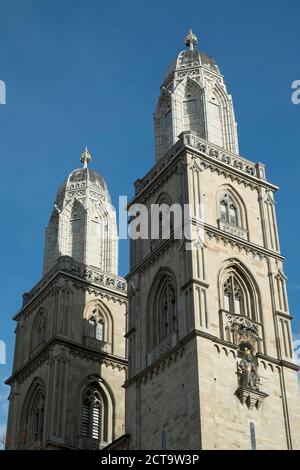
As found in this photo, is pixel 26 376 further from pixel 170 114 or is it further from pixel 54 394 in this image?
pixel 170 114

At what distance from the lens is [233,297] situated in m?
43.5

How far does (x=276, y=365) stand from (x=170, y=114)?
51.5ft

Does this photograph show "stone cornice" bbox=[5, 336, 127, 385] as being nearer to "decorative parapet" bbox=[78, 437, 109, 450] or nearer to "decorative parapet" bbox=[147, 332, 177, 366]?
"decorative parapet" bbox=[78, 437, 109, 450]

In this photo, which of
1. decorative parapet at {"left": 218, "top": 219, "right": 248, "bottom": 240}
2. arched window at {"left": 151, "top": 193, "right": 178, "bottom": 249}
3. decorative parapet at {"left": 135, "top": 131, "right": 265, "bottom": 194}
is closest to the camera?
decorative parapet at {"left": 218, "top": 219, "right": 248, "bottom": 240}

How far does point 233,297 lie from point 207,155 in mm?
7701

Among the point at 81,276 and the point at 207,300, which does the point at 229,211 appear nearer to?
the point at 207,300

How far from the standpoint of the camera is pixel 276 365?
42.3 m

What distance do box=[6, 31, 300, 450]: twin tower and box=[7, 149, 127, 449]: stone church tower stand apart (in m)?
0.08

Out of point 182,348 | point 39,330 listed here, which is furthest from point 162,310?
point 39,330

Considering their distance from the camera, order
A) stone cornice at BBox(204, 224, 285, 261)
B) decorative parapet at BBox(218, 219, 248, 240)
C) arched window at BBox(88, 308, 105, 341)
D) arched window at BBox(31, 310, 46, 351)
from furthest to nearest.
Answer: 1. arched window at BBox(88, 308, 105, 341)
2. arched window at BBox(31, 310, 46, 351)
3. decorative parapet at BBox(218, 219, 248, 240)
4. stone cornice at BBox(204, 224, 285, 261)

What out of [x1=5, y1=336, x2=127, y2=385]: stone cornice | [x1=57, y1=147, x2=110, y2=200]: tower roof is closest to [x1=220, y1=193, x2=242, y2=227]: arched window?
[x1=5, y1=336, x2=127, y2=385]: stone cornice

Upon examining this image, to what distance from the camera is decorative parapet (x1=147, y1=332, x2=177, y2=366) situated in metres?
41.9
